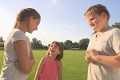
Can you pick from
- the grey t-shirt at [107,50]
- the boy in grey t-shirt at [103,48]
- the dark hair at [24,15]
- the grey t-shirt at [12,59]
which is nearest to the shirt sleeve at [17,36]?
the grey t-shirt at [12,59]

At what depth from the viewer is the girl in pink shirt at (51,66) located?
392cm

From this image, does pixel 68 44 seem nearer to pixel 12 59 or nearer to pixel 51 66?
pixel 51 66

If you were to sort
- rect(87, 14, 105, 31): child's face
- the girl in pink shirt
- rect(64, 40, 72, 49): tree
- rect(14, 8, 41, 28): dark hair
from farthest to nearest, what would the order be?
rect(64, 40, 72, 49): tree → the girl in pink shirt → rect(87, 14, 105, 31): child's face → rect(14, 8, 41, 28): dark hair

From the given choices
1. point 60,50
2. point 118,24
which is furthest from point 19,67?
point 118,24

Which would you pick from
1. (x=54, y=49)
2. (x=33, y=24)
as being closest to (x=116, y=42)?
(x=33, y=24)

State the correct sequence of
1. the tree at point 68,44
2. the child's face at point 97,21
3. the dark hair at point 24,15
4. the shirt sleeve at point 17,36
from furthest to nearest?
the tree at point 68,44 < the child's face at point 97,21 < the dark hair at point 24,15 < the shirt sleeve at point 17,36

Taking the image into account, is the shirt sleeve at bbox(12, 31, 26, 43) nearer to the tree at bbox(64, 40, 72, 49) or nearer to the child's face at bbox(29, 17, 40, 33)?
the child's face at bbox(29, 17, 40, 33)

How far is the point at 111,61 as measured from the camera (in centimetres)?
215

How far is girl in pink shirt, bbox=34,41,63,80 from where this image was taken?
3917 mm

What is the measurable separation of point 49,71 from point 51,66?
111 mm

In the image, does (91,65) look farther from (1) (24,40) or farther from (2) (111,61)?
(1) (24,40)

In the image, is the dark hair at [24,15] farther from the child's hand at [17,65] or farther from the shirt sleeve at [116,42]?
the shirt sleeve at [116,42]

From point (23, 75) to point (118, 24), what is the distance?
9731cm

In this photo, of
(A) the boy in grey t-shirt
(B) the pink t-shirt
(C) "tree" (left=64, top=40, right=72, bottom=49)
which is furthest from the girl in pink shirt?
(C) "tree" (left=64, top=40, right=72, bottom=49)
